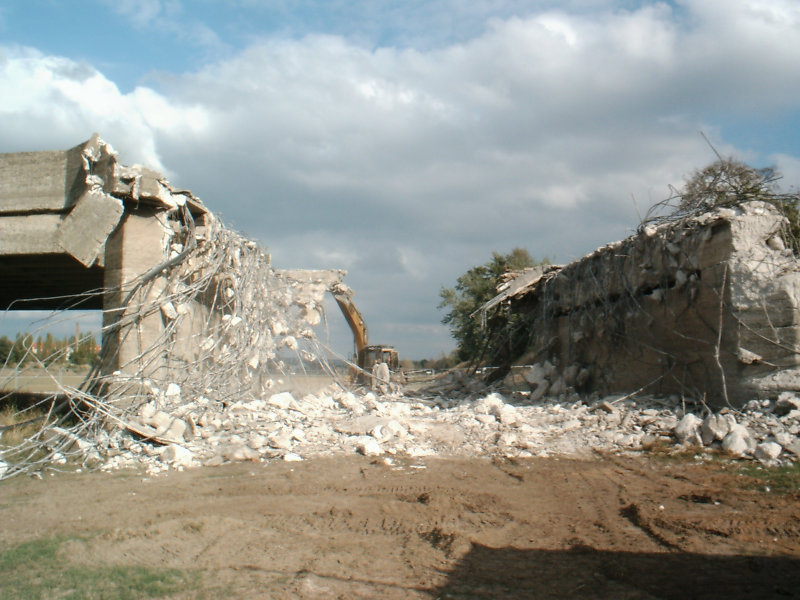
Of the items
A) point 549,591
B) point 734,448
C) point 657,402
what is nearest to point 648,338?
point 657,402

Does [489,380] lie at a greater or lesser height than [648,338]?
lesser

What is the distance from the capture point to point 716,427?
6.75m

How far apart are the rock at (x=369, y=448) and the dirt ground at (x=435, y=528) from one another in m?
0.62

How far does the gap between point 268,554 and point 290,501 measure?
1.28 m

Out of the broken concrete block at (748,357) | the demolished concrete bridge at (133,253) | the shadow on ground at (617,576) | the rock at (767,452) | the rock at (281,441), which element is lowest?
the rock at (281,441)

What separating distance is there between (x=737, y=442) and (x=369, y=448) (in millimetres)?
3767

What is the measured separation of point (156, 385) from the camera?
761 centimetres

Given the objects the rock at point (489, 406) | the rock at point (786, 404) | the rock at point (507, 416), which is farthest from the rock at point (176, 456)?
the rock at point (786, 404)

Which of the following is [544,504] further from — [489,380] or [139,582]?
[489,380]

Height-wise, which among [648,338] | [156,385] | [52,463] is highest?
[648,338]

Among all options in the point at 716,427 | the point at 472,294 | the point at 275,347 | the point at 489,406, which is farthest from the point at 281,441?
the point at 472,294

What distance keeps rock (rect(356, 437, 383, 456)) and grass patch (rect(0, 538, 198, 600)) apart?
3.51 metres

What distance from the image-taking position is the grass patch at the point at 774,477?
5.22 m

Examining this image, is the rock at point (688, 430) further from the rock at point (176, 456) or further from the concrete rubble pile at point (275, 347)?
the rock at point (176, 456)
